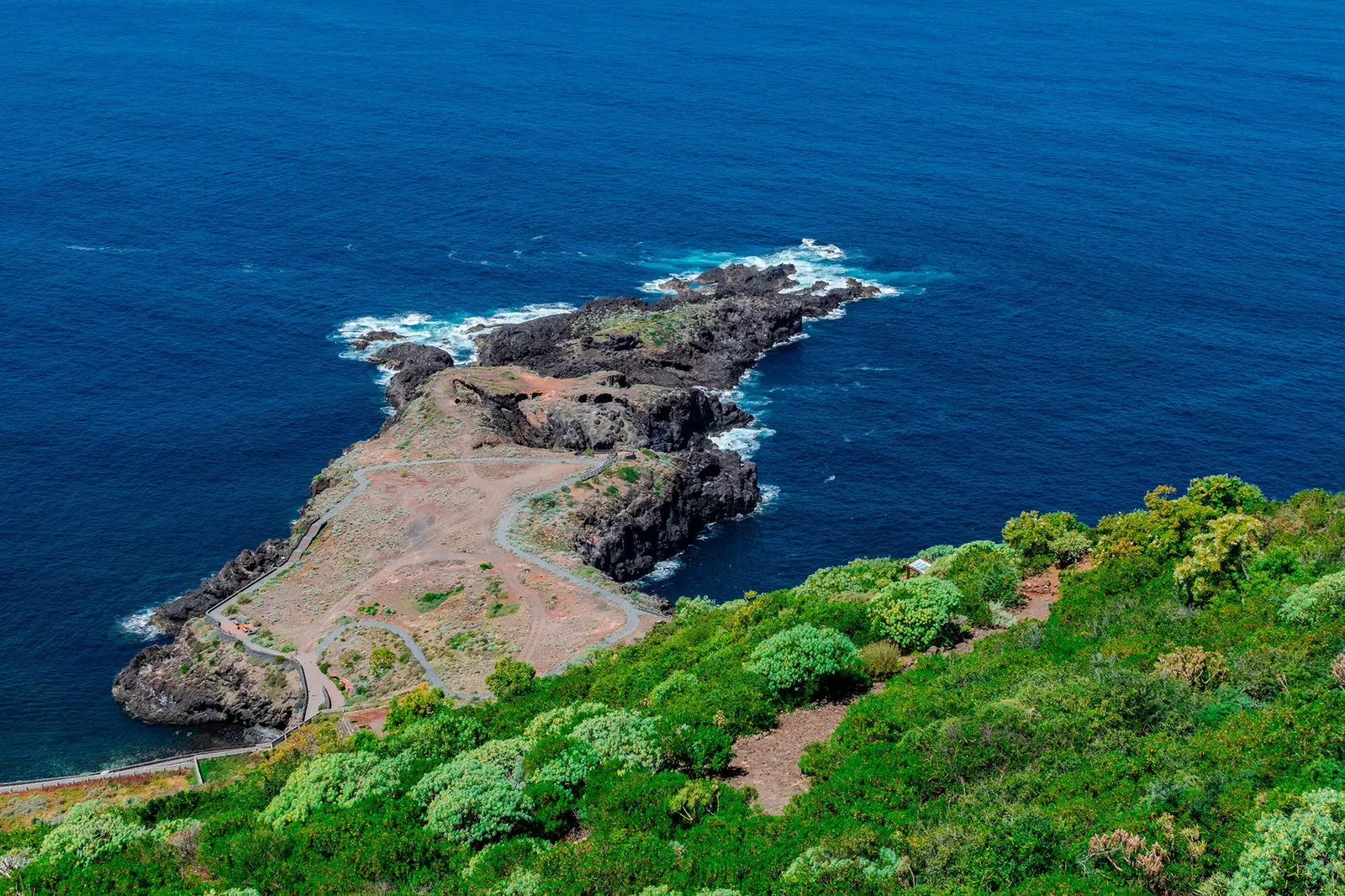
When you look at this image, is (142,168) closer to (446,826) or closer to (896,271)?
(896,271)

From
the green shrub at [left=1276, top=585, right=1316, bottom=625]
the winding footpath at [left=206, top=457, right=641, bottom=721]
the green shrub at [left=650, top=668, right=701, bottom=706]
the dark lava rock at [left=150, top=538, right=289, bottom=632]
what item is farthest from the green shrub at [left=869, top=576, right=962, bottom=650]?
the dark lava rock at [left=150, top=538, right=289, bottom=632]

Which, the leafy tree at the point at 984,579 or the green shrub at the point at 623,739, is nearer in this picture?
the green shrub at the point at 623,739

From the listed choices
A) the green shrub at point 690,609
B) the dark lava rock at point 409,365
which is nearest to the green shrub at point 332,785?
the green shrub at point 690,609

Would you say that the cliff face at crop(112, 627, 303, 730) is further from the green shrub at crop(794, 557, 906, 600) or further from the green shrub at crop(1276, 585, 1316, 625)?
the green shrub at crop(1276, 585, 1316, 625)

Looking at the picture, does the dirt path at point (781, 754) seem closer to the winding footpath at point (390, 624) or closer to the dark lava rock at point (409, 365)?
the winding footpath at point (390, 624)

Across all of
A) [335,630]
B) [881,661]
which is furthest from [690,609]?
[881,661]

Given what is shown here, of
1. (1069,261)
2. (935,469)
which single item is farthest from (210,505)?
(1069,261)
